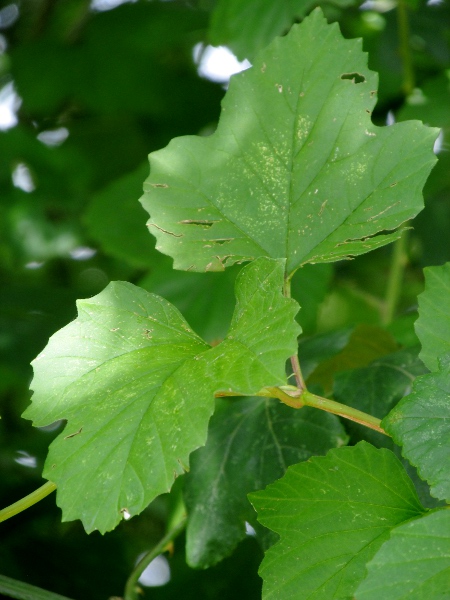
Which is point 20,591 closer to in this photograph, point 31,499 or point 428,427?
point 31,499

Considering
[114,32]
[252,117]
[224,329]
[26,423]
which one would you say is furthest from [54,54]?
[252,117]

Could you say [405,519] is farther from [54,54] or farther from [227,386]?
[54,54]

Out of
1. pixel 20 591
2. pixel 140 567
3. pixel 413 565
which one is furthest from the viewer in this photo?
pixel 140 567

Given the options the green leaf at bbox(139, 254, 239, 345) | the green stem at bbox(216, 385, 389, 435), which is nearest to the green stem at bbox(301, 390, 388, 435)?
the green stem at bbox(216, 385, 389, 435)

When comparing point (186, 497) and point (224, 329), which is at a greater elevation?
point (186, 497)

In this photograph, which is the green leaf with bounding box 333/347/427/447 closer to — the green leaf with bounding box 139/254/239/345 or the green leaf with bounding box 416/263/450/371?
the green leaf with bounding box 416/263/450/371

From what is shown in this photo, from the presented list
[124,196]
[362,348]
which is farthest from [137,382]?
[124,196]

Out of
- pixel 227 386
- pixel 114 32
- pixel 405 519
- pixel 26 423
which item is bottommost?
pixel 26 423

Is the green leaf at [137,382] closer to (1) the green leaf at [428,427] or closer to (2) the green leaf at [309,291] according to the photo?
(1) the green leaf at [428,427]
